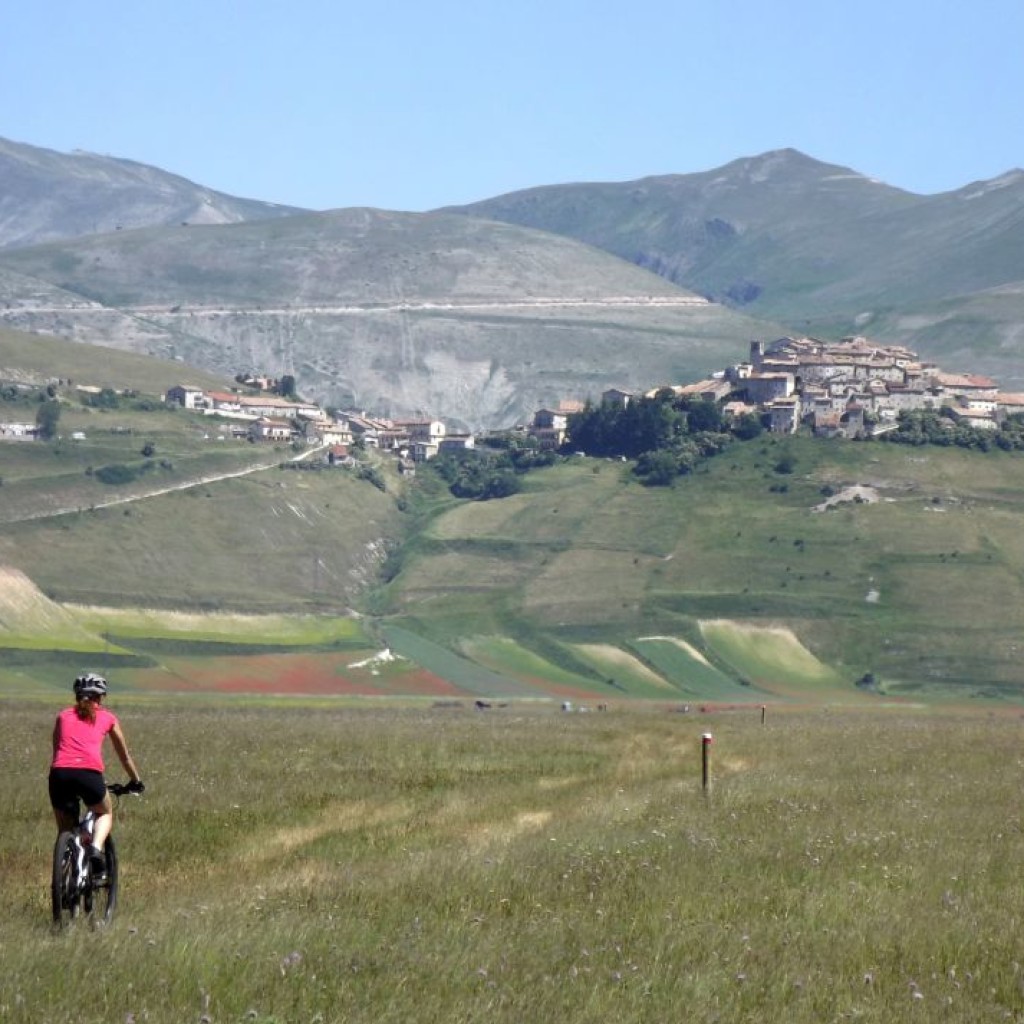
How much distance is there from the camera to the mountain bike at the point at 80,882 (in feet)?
59.2

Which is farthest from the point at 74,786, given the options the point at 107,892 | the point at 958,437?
the point at 958,437

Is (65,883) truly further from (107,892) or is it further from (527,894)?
(527,894)

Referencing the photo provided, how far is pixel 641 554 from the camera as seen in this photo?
17038 cm

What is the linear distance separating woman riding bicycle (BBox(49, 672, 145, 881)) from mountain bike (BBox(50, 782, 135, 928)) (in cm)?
10

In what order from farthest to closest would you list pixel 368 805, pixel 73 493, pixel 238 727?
pixel 73 493, pixel 238 727, pixel 368 805

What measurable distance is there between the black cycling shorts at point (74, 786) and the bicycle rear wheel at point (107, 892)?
45cm

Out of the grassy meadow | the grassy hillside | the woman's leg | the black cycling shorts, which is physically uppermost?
the black cycling shorts

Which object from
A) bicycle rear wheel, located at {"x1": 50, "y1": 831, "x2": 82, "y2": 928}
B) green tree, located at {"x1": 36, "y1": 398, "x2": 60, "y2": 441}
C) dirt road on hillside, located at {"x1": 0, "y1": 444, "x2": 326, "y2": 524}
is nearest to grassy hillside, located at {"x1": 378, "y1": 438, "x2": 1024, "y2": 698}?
dirt road on hillside, located at {"x1": 0, "y1": 444, "x2": 326, "y2": 524}

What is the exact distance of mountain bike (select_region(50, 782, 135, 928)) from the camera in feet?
59.2

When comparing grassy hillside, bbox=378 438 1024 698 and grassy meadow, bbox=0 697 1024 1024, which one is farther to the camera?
grassy hillside, bbox=378 438 1024 698

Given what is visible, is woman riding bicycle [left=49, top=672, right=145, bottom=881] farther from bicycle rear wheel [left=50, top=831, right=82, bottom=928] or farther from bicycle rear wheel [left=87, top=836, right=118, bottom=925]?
bicycle rear wheel [left=50, top=831, right=82, bottom=928]

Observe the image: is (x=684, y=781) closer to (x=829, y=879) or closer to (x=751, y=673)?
(x=829, y=879)

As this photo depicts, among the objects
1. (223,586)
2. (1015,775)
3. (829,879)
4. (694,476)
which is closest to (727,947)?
(829,879)

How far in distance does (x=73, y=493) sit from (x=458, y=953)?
162 metres
